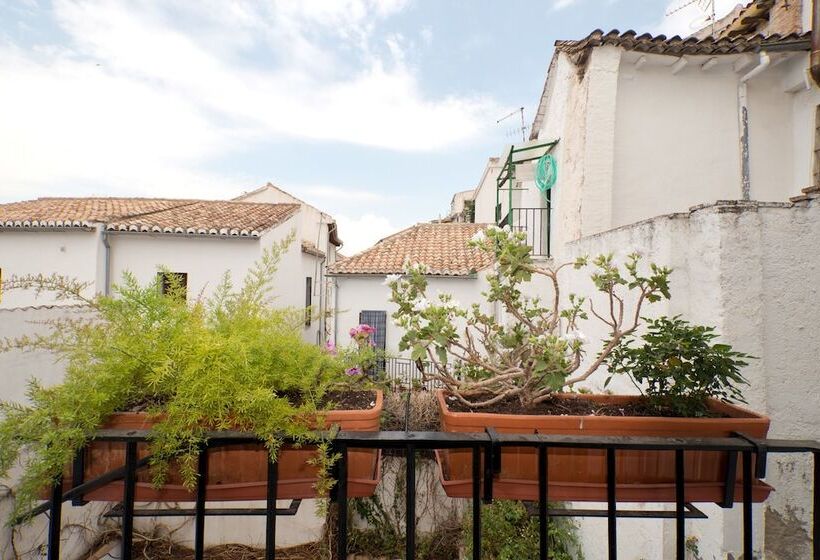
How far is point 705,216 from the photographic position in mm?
2539

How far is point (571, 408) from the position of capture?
5.36ft

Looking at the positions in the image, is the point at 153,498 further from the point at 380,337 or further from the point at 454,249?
the point at 454,249

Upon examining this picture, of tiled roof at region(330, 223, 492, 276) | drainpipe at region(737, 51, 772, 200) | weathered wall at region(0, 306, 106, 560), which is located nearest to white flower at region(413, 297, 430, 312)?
weathered wall at region(0, 306, 106, 560)

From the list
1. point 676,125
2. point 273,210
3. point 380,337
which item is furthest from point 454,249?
point 676,125

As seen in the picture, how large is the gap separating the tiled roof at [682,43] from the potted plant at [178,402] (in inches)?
216

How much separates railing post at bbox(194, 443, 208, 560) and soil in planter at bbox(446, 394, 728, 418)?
32.9 inches

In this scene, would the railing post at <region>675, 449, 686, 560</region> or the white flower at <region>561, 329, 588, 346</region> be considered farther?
the white flower at <region>561, 329, 588, 346</region>

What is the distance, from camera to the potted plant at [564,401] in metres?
1.33

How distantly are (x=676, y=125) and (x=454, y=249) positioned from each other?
603cm

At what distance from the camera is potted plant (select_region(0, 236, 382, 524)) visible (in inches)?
43.0

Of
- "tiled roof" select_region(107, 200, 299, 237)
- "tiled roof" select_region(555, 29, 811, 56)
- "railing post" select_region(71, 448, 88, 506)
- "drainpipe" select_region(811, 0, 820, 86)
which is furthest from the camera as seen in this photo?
"tiled roof" select_region(107, 200, 299, 237)

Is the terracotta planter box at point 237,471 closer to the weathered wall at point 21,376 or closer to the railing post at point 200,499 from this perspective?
the railing post at point 200,499

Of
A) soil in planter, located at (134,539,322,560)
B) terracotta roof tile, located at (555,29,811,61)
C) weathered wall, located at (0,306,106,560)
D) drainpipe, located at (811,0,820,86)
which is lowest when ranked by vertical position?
soil in planter, located at (134,539,322,560)

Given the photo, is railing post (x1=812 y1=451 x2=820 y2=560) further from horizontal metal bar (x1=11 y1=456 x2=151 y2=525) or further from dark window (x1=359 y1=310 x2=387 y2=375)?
dark window (x1=359 y1=310 x2=387 y2=375)
